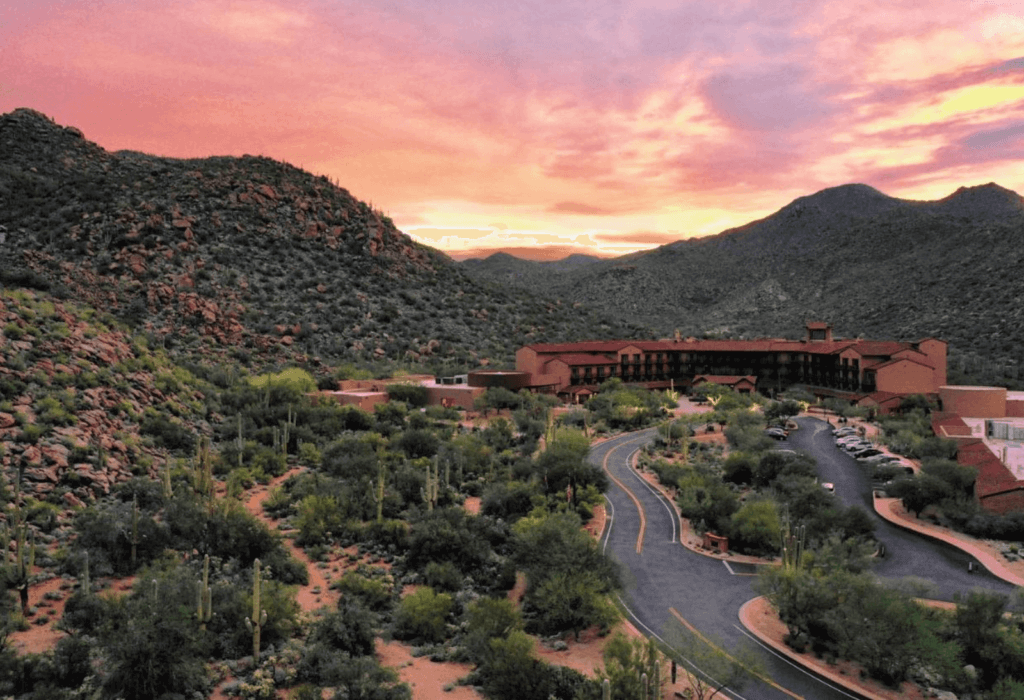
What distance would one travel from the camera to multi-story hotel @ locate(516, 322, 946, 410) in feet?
215

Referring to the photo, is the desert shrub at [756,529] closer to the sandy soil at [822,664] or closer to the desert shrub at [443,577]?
the sandy soil at [822,664]

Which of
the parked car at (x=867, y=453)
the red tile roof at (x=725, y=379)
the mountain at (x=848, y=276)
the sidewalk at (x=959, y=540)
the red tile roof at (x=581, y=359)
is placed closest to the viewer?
the sidewalk at (x=959, y=540)

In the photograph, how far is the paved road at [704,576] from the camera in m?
19.6

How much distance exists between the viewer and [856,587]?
69.3 feet

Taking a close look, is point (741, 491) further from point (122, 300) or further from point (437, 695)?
point (122, 300)

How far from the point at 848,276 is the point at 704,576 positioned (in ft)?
387

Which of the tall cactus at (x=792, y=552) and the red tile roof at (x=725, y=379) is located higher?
the red tile roof at (x=725, y=379)

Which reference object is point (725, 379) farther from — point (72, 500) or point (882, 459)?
point (72, 500)

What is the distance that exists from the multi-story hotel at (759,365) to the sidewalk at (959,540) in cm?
3157

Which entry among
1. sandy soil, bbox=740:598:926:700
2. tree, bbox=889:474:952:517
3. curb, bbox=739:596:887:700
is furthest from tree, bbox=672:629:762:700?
tree, bbox=889:474:952:517

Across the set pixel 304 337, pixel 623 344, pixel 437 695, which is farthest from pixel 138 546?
pixel 623 344

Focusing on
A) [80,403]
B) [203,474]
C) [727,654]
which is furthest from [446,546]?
[80,403]

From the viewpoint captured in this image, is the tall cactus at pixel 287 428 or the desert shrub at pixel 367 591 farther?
the tall cactus at pixel 287 428

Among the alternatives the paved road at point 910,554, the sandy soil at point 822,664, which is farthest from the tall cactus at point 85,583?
the paved road at point 910,554
